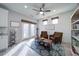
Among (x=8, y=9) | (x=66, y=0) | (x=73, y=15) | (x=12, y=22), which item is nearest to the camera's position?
(x=66, y=0)

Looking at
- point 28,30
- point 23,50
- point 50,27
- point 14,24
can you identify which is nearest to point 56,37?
point 50,27

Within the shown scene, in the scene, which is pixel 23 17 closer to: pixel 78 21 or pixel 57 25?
pixel 57 25

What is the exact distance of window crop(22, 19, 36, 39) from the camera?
8.25ft

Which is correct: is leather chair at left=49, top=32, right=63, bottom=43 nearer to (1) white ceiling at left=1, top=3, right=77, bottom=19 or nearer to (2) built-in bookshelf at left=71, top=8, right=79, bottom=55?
(2) built-in bookshelf at left=71, top=8, right=79, bottom=55

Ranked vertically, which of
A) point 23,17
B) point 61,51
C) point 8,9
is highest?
point 8,9

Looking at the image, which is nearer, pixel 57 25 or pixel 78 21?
pixel 78 21

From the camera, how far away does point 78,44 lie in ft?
7.61

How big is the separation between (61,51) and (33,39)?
0.83 m

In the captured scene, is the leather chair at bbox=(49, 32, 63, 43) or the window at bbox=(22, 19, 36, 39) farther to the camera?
the window at bbox=(22, 19, 36, 39)

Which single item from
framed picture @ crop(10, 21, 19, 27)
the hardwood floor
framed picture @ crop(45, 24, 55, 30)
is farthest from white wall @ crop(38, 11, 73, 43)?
framed picture @ crop(10, 21, 19, 27)

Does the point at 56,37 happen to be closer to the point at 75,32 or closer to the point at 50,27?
the point at 50,27

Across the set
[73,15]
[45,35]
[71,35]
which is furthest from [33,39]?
[73,15]

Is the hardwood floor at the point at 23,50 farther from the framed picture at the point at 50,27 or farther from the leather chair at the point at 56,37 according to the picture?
the framed picture at the point at 50,27

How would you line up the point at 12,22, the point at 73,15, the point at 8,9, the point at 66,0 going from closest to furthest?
the point at 66,0 → the point at 73,15 → the point at 8,9 → the point at 12,22
